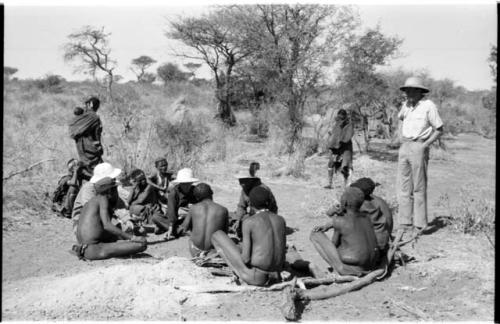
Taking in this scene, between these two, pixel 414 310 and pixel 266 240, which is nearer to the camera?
pixel 414 310

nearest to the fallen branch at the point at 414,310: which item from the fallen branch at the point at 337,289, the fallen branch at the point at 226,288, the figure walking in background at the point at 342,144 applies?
the fallen branch at the point at 337,289

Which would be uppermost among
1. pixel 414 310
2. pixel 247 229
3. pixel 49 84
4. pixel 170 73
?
pixel 170 73

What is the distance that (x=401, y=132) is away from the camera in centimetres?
623

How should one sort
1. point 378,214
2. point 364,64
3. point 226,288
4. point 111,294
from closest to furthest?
1. point 111,294
2. point 226,288
3. point 378,214
4. point 364,64

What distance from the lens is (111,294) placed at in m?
4.12

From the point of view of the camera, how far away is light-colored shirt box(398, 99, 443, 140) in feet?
19.4

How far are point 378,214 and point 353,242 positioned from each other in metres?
0.55

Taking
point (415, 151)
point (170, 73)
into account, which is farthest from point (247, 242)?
point (170, 73)

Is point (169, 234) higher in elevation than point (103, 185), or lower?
lower

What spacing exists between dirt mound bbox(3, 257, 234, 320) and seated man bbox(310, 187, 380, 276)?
97cm

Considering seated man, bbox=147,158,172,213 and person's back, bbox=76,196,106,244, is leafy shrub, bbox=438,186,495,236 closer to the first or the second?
seated man, bbox=147,158,172,213

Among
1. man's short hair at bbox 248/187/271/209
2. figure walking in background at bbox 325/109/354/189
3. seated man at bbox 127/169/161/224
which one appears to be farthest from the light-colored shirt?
seated man at bbox 127/169/161/224

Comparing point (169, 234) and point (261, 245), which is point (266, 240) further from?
point (169, 234)

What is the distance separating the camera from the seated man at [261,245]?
14.1 feet
